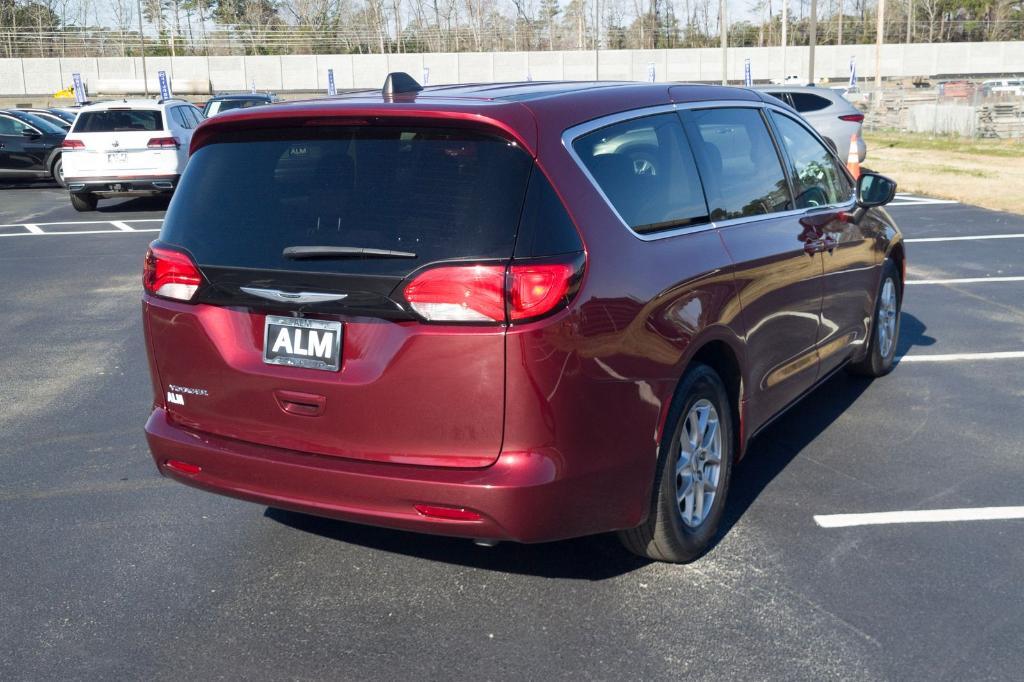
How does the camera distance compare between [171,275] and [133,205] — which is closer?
[171,275]

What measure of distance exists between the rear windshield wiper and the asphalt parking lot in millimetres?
1300

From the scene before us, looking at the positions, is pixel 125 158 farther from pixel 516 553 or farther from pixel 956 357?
pixel 516 553

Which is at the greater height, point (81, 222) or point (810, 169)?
point (810, 169)

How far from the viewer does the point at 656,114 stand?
4.29 m

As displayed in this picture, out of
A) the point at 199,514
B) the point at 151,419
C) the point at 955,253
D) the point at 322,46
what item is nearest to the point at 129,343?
the point at 199,514

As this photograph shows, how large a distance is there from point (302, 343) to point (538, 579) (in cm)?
131

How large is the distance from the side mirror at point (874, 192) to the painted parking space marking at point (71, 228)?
1183cm

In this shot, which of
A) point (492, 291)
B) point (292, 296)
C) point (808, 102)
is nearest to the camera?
point (492, 291)

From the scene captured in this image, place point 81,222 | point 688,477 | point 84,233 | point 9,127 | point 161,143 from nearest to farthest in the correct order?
point 688,477 < point 84,233 < point 81,222 < point 161,143 < point 9,127

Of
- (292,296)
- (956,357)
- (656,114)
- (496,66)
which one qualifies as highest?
(496,66)

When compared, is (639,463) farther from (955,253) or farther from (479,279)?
(955,253)

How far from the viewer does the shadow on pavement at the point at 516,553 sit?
4.22 m

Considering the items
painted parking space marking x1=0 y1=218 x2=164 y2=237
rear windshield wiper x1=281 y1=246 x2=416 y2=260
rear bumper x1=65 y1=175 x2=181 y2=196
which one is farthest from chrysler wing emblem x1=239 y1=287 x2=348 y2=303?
rear bumper x1=65 y1=175 x2=181 y2=196

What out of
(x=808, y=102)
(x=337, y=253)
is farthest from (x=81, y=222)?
(x=337, y=253)
